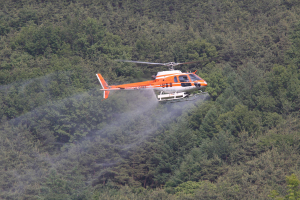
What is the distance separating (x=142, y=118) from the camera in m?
64.0

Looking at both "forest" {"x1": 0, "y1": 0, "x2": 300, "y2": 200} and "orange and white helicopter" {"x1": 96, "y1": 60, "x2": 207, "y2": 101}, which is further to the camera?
"forest" {"x1": 0, "y1": 0, "x2": 300, "y2": 200}

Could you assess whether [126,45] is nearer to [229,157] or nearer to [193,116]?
[193,116]

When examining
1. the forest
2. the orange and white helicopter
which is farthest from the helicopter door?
the forest

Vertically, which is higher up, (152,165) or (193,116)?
(193,116)

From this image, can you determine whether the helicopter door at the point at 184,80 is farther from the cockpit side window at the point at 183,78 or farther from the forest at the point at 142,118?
the forest at the point at 142,118

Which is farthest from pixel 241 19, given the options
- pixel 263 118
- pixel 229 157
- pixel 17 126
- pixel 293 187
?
pixel 293 187

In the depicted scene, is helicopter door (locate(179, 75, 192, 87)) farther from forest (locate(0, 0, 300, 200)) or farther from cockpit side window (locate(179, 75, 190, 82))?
forest (locate(0, 0, 300, 200))

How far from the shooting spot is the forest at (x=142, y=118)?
56.3 metres

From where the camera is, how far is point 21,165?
61656 mm

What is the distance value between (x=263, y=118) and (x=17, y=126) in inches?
1273

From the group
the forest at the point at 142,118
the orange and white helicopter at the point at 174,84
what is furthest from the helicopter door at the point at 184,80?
the forest at the point at 142,118

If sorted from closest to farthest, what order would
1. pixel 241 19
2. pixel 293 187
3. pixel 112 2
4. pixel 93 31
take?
pixel 293 187
pixel 93 31
pixel 241 19
pixel 112 2

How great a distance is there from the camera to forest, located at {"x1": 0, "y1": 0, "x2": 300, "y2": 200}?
56344 mm

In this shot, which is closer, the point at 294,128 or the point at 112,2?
the point at 294,128
